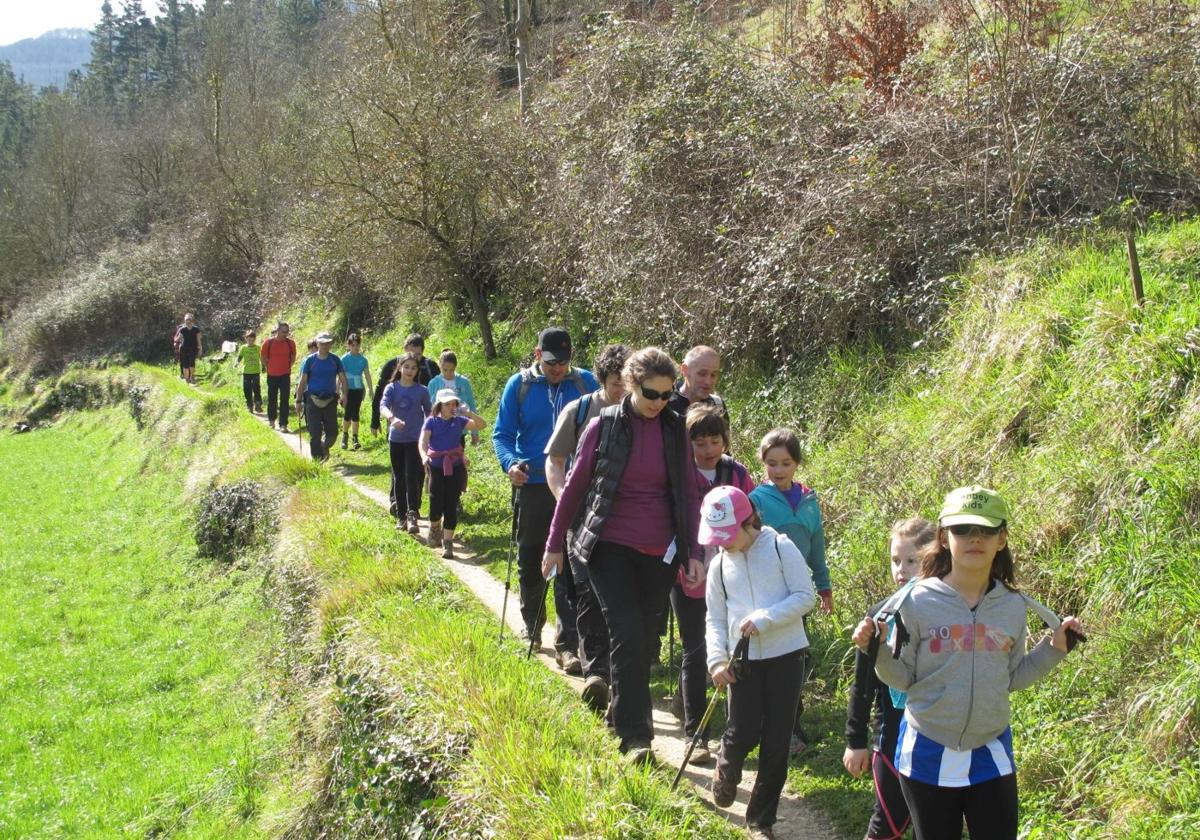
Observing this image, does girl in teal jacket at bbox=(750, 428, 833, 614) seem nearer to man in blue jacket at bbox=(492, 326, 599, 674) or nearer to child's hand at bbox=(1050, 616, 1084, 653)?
man in blue jacket at bbox=(492, 326, 599, 674)

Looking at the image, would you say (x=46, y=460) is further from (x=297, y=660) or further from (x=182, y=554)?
(x=297, y=660)

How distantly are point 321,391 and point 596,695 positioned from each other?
9.62m

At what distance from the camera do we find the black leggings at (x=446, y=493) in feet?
33.4

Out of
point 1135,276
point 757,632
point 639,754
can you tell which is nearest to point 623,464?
point 757,632

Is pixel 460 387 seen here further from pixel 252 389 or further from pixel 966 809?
pixel 252 389

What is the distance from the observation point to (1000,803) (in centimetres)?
342

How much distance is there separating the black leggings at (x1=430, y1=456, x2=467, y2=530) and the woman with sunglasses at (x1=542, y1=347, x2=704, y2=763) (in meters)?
4.93

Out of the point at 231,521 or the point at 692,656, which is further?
the point at 231,521

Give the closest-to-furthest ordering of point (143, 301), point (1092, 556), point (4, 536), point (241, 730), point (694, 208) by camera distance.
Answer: point (1092, 556) → point (241, 730) → point (694, 208) → point (4, 536) → point (143, 301)

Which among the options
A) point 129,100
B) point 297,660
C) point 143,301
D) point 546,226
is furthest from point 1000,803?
point 129,100

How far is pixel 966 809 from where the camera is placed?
3.50m

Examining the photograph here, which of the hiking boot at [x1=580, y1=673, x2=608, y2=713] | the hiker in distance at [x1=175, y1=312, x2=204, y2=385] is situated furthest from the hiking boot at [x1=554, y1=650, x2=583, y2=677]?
the hiker in distance at [x1=175, y1=312, x2=204, y2=385]

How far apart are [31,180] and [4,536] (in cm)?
3737

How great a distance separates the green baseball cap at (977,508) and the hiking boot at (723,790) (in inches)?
79.9
